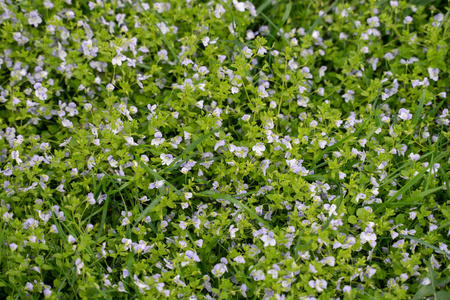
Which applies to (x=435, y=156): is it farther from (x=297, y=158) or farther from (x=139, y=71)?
(x=139, y=71)

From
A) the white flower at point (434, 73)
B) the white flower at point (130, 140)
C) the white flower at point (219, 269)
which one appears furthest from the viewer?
the white flower at point (434, 73)

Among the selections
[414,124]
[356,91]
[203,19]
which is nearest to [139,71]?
[203,19]

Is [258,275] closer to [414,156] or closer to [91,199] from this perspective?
[91,199]

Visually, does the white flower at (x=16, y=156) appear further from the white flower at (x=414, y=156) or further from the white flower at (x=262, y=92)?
Answer: the white flower at (x=414, y=156)

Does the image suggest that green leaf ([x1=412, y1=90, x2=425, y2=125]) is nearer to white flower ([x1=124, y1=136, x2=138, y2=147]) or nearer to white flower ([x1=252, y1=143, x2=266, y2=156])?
Answer: white flower ([x1=252, y1=143, x2=266, y2=156])

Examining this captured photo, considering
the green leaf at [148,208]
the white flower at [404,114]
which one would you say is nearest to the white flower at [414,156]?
the white flower at [404,114]

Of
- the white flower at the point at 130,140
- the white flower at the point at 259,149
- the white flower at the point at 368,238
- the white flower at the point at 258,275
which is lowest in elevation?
the white flower at the point at 258,275

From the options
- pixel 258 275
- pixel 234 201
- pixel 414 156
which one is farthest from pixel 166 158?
pixel 414 156

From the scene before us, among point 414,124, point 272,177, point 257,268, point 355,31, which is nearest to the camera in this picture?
point 257,268
